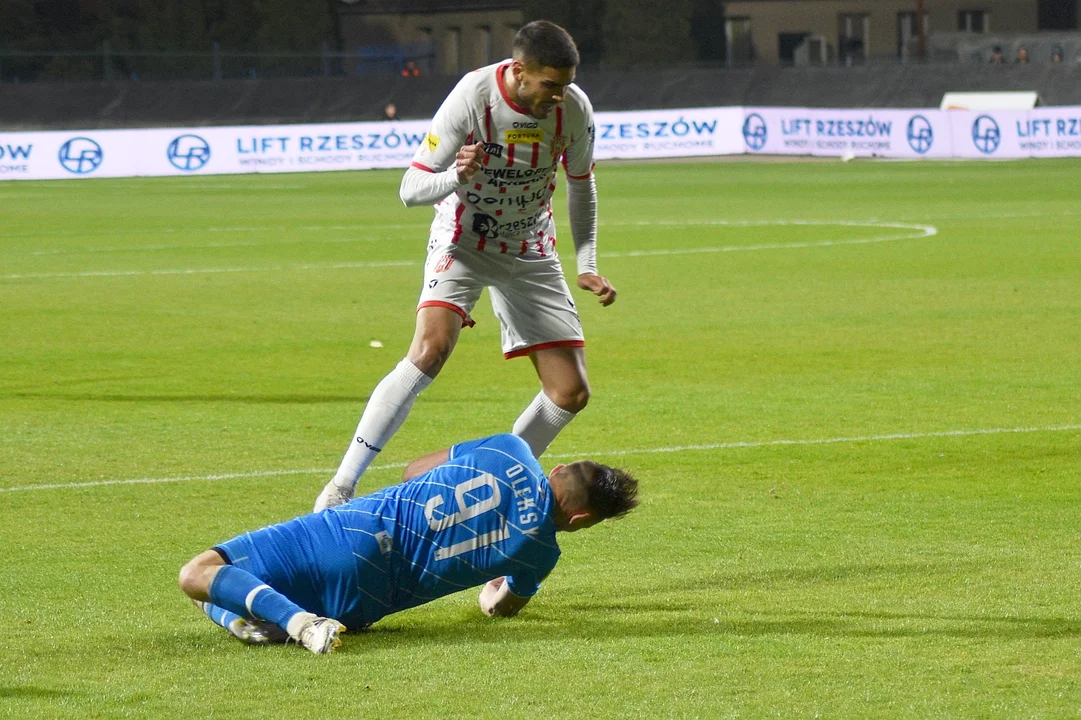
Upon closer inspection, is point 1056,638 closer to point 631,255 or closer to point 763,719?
point 763,719

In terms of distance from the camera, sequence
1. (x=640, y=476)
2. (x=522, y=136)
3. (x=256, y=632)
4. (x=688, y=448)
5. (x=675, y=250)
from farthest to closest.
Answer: (x=675, y=250) < (x=688, y=448) < (x=640, y=476) < (x=522, y=136) < (x=256, y=632)

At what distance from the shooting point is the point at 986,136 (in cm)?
4069

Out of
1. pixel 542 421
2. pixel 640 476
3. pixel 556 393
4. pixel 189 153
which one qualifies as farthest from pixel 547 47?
pixel 189 153

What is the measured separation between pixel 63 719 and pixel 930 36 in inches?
2352

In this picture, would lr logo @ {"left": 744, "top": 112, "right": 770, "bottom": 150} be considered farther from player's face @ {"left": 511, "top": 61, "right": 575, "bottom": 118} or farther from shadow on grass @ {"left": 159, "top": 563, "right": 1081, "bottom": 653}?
shadow on grass @ {"left": 159, "top": 563, "right": 1081, "bottom": 653}

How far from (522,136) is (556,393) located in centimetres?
103

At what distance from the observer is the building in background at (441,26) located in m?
71.2

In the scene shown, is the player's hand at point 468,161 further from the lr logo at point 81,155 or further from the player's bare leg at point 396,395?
the lr logo at point 81,155

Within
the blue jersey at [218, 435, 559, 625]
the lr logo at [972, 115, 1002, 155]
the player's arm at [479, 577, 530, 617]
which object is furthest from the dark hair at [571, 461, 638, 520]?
the lr logo at [972, 115, 1002, 155]

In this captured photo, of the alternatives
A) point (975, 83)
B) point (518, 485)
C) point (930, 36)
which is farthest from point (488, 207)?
point (930, 36)

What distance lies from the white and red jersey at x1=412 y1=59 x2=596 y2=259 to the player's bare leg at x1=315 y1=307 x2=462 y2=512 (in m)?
0.35

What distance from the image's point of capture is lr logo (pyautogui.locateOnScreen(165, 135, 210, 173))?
38906mm

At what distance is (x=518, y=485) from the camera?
17.4ft

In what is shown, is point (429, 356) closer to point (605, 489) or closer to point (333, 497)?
point (333, 497)
